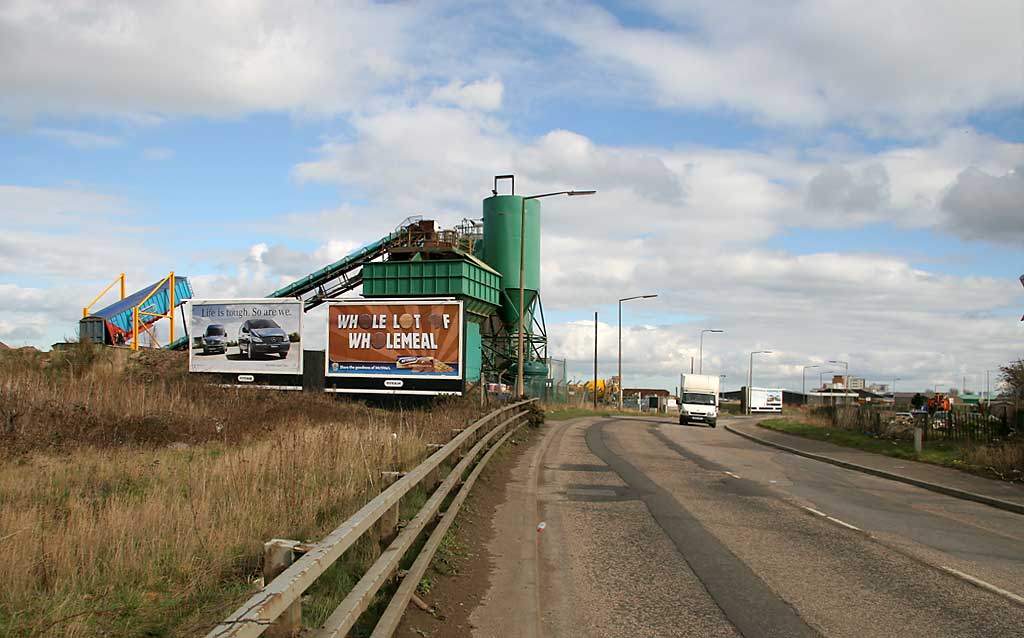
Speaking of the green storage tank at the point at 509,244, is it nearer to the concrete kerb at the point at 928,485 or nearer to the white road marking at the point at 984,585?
the concrete kerb at the point at 928,485

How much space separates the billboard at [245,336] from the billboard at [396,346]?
265 cm

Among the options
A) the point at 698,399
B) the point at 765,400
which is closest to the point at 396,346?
the point at 698,399

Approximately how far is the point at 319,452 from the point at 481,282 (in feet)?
125

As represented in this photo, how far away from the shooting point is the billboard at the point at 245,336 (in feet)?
137

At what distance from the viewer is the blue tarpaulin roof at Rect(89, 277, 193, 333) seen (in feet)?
167

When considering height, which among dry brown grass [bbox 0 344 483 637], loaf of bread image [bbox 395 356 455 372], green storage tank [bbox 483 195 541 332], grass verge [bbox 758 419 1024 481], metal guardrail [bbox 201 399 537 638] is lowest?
grass verge [bbox 758 419 1024 481]

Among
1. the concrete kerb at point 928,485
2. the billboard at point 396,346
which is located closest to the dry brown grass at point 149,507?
the concrete kerb at point 928,485

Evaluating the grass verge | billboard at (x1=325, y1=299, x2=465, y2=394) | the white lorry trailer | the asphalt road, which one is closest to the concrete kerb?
the asphalt road

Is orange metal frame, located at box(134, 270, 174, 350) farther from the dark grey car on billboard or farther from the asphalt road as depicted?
the asphalt road

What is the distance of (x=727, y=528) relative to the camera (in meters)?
11.8

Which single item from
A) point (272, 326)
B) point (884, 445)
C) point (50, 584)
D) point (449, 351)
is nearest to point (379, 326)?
point (449, 351)

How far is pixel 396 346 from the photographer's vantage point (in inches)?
1538

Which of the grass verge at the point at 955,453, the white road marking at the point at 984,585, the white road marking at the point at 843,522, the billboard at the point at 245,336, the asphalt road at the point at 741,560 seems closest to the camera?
the asphalt road at the point at 741,560

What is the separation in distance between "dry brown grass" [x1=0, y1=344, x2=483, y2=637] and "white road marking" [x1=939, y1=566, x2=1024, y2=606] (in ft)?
21.3
